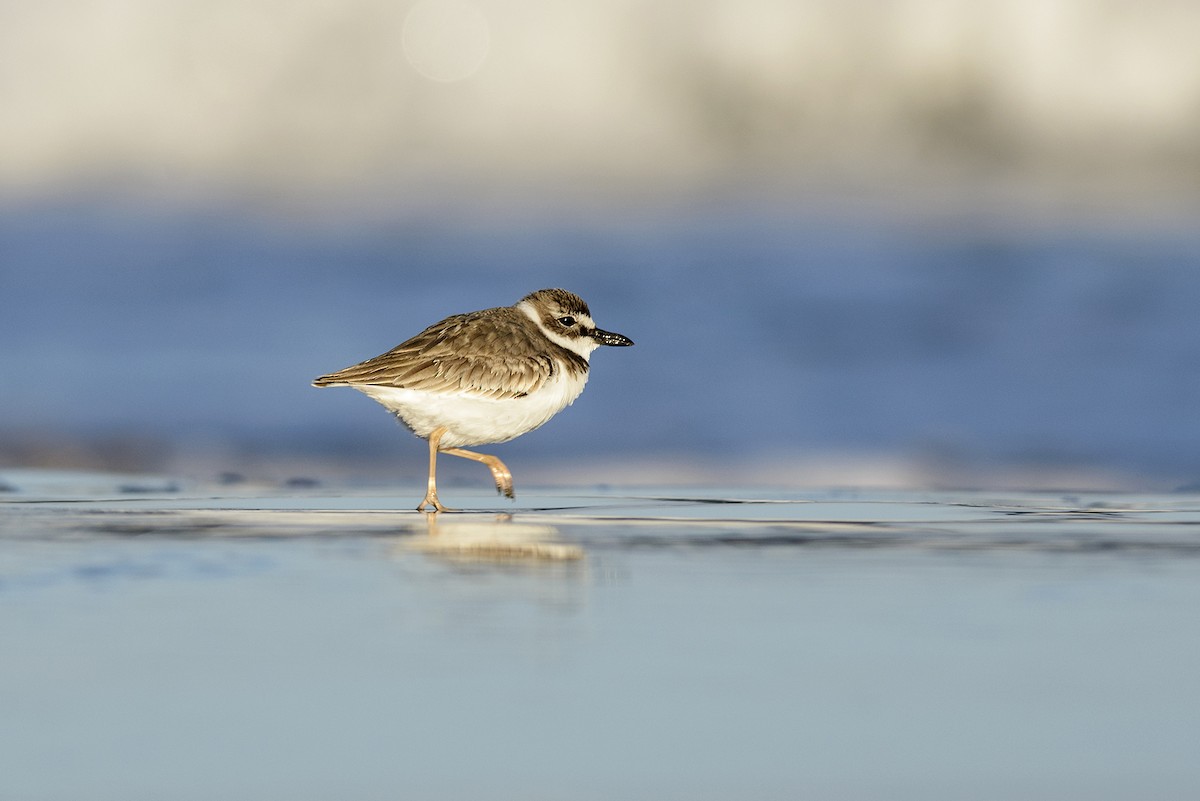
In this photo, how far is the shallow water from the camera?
13.2ft

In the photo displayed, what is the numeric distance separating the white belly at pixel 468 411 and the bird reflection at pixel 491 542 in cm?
175

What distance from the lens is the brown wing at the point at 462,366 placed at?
38.6 feet

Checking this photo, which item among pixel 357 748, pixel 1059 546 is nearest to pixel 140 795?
pixel 357 748

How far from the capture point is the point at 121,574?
7.06m

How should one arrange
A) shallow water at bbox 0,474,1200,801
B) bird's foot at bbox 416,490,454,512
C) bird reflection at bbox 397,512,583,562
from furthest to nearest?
bird's foot at bbox 416,490,454,512 < bird reflection at bbox 397,512,583,562 < shallow water at bbox 0,474,1200,801

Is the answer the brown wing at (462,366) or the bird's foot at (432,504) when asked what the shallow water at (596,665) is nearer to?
the bird's foot at (432,504)

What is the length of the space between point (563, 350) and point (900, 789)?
9.05 m

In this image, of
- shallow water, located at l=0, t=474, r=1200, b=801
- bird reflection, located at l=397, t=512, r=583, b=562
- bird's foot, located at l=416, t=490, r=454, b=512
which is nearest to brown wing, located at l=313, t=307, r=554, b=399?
bird's foot, located at l=416, t=490, r=454, b=512

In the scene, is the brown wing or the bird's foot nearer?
the bird's foot

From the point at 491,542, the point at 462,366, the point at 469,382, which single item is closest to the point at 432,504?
the point at 469,382

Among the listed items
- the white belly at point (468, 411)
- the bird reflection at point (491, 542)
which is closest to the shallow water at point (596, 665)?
the bird reflection at point (491, 542)

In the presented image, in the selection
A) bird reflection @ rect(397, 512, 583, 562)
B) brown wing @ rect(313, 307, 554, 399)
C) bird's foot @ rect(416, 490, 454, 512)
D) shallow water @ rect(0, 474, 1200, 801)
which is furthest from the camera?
brown wing @ rect(313, 307, 554, 399)

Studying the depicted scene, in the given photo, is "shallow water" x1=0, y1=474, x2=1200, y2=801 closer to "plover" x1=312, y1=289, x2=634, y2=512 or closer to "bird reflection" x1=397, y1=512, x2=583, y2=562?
"bird reflection" x1=397, y1=512, x2=583, y2=562

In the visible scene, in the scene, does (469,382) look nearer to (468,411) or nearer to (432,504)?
(468,411)
